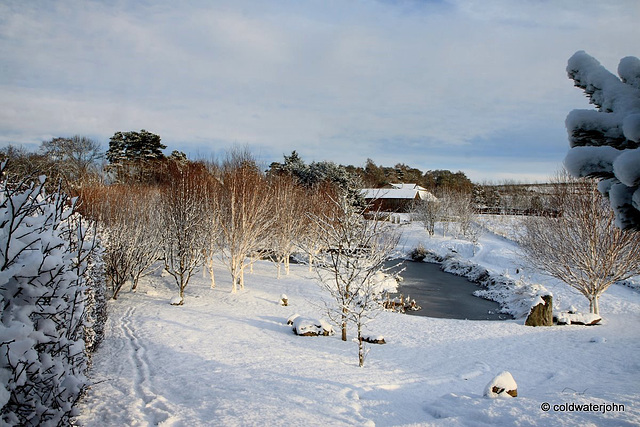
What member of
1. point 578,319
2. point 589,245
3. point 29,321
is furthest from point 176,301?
point 589,245

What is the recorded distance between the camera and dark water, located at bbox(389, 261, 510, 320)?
17.8 metres

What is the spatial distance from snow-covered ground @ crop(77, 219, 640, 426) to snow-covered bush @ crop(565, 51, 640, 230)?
4468 millimetres

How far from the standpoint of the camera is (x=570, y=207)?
16.2 m

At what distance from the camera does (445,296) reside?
2136 cm

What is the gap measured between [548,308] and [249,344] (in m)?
11.8

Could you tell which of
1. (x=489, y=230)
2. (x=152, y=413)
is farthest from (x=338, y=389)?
(x=489, y=230)

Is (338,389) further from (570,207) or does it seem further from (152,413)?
(570,207)

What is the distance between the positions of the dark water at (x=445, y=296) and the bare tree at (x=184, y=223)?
427 inches

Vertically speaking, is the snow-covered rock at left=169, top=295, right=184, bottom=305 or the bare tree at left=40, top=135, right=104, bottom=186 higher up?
the bare tree at left=40, top=135, right=104, bottom=186

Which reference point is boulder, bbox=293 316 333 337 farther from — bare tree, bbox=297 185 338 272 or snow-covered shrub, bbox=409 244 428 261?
snow-covered shrub, bbox=409 244 428 261

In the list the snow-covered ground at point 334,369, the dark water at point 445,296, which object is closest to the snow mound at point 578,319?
the snow-covered ground at point 334,369

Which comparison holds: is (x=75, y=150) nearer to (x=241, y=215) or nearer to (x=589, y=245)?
(x=241, y=215)

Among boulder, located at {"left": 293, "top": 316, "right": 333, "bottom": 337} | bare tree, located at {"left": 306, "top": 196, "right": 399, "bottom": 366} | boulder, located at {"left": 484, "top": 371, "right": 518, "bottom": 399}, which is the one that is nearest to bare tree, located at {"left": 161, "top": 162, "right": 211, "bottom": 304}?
boulder, located at {"left": 293, "top": 316, "right": 333, "bottom": 337}

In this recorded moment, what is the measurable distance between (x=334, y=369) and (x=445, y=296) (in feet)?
48.1
